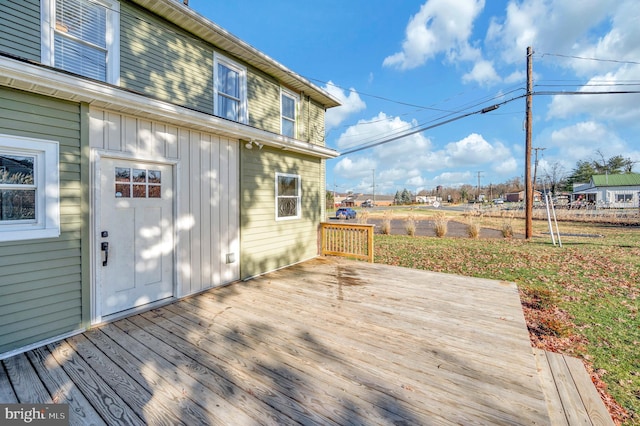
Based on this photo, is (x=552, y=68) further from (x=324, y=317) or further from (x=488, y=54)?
(x=324, y=317)

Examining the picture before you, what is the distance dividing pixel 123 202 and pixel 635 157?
6619 cm

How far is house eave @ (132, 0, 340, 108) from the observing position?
14.6ft

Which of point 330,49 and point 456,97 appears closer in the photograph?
point 456,97

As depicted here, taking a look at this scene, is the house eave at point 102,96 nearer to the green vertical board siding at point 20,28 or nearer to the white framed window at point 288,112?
the green vertical board siding at point 20,28

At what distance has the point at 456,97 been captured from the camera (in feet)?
33.4

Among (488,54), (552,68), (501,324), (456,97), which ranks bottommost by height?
(501,324)

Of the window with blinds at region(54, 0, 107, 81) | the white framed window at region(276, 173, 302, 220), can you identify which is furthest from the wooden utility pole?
the window with blinds at region(54, 0, 107, 81)

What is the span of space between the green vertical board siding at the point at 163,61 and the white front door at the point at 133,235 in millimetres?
1290

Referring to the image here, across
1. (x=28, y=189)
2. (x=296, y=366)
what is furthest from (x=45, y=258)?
(x=296, y=366)

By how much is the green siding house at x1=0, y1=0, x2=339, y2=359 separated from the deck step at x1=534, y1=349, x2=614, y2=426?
4400 mm

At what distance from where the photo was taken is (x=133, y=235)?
3.55 metres

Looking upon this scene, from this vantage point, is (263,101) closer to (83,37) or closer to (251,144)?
(251,144)

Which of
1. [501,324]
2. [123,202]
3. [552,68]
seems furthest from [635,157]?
[123,202]

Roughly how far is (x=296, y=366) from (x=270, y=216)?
3760mm
